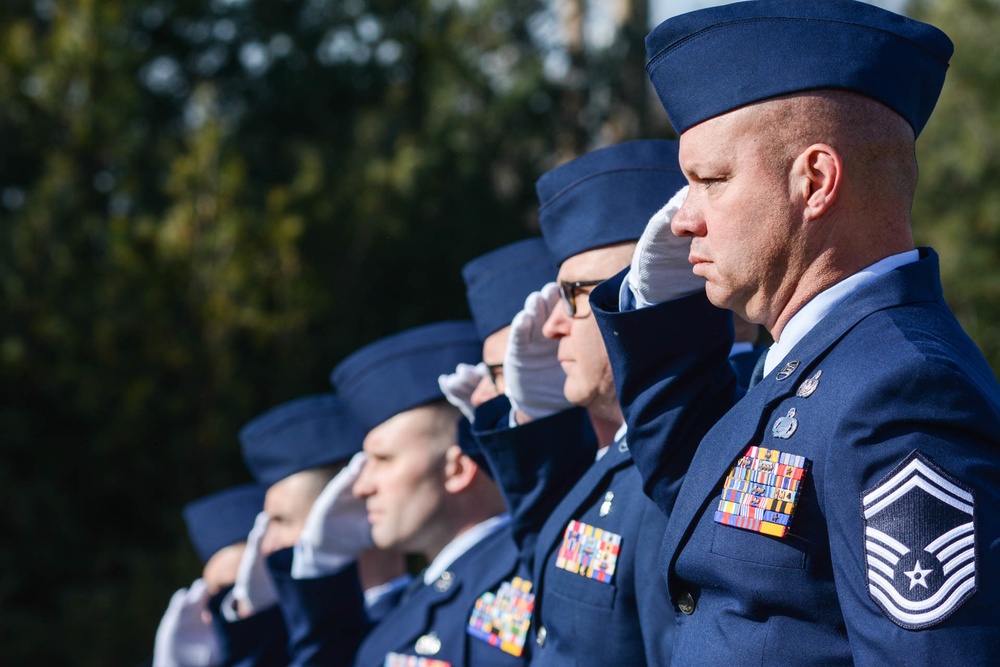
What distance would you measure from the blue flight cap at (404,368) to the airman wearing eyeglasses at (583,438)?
0.90 metres

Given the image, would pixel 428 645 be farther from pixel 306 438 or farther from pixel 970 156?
pixel 970 156

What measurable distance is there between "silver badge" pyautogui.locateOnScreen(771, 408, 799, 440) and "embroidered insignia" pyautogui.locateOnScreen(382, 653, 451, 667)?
76.8 inches

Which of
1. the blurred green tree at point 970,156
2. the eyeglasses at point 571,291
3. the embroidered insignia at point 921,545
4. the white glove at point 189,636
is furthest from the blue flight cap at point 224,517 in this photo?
the blurred green tree at point 970,156

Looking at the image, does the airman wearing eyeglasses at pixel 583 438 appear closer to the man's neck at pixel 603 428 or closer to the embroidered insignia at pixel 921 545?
the man's neck at pixel 603 428

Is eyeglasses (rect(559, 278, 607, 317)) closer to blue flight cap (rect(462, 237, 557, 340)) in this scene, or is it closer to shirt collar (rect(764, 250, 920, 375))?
blue flight cap (rect(462, 237, 557, 340))

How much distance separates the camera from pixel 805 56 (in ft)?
6.50

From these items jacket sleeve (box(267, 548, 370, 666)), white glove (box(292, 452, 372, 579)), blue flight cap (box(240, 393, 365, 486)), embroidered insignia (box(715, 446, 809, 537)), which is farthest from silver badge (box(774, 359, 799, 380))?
blue flight cap (box(240, 393, 365, 486))

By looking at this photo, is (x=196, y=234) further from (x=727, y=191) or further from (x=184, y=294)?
(x=727, y=191)

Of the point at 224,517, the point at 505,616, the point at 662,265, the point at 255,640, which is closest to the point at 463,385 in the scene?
the point at 505,616

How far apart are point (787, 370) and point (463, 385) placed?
6.62 feet

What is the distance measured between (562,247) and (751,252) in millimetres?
1225

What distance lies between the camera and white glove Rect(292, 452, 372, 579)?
4410mm

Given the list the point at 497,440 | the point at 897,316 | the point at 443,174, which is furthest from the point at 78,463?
the point at 897,316

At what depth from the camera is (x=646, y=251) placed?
7.77 feet
